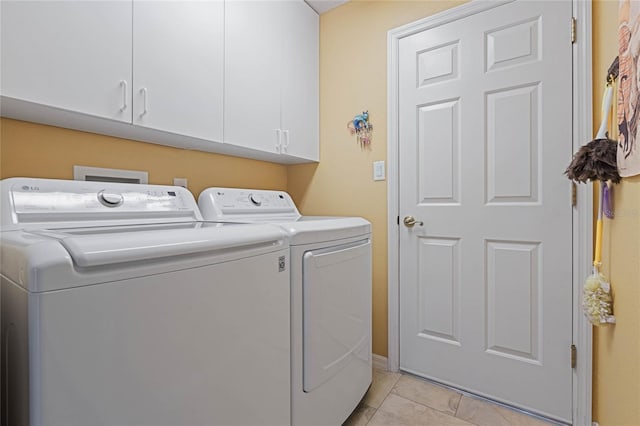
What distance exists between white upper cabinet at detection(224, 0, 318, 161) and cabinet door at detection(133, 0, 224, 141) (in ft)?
0.26

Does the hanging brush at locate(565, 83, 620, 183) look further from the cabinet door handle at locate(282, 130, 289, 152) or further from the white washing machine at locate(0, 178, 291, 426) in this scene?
the cabinet door handle at locate(282, 130, 289, 152)

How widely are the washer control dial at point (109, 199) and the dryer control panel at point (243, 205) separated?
44cm

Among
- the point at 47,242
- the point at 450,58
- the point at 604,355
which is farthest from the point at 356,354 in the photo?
the point at 450,58

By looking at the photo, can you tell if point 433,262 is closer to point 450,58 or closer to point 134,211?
point 450,58

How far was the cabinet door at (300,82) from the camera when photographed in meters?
1.97

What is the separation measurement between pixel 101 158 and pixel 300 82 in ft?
4.16

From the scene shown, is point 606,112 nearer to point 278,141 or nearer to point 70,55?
point 278,141

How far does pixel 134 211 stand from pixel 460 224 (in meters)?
1.63

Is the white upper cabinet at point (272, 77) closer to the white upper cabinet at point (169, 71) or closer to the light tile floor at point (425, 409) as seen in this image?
the white upper cabinet at point (169, 71)

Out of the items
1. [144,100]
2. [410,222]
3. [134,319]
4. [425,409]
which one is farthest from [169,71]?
[425,409]

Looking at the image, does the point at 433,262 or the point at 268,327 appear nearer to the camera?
the point at 268,327

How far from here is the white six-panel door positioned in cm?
149

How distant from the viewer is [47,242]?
2.06ft

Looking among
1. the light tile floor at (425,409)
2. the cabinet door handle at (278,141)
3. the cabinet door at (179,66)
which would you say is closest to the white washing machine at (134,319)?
the cabinet door at (179,66)
